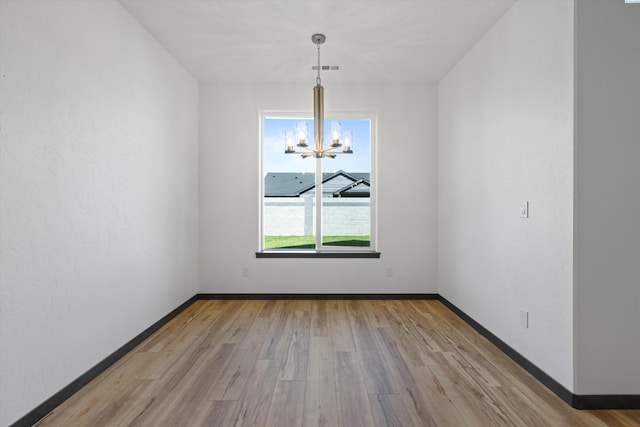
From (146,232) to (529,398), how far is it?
307cm

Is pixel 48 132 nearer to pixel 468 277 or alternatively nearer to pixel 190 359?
pixel 190 359

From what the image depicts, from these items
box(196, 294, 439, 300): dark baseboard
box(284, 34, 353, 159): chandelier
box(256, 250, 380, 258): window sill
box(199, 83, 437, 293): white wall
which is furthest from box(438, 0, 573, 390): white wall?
box(284, 34, 353, 159): chandelier

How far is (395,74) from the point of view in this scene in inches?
165

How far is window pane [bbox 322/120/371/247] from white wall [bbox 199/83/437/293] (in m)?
0.25

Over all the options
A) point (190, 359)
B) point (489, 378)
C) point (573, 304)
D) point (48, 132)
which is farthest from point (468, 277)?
point (48, 132)

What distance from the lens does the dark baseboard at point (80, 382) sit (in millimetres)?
1881

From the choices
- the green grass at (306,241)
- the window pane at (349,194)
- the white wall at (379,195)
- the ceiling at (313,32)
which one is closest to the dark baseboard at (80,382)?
the white wall at (379,195)

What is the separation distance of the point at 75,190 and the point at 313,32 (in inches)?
88.5

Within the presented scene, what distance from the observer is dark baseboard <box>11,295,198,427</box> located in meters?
1.88

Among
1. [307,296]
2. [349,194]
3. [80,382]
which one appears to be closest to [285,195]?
[349,194]
